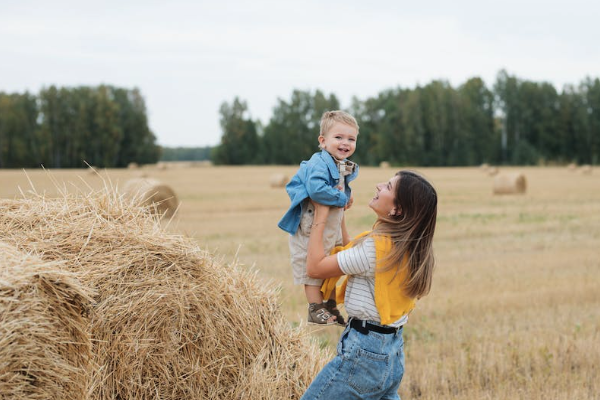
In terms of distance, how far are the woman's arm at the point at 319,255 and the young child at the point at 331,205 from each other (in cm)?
8

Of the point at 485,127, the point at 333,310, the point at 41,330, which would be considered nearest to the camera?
the point at 41,330

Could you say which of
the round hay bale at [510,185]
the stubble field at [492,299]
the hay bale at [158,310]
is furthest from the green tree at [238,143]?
the hay bale at [158,310]

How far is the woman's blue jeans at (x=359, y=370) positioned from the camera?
3027mm

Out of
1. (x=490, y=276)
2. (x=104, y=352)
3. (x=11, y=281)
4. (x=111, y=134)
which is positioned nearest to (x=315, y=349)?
(x=104, y=352)

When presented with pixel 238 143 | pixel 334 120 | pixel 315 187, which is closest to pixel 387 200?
pixel 315 187

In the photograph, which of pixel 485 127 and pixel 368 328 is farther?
pixel 485 127

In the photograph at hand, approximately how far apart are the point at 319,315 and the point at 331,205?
544 millimetres

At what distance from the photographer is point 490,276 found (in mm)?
9070

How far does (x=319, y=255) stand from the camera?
312 cm

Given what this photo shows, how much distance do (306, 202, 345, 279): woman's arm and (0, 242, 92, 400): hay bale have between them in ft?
3.40

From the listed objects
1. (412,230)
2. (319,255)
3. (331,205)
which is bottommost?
(319,255)

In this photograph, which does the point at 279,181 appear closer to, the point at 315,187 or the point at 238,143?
the point at 315,187

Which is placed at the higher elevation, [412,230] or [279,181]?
[412,230]

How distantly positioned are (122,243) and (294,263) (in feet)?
2.85
